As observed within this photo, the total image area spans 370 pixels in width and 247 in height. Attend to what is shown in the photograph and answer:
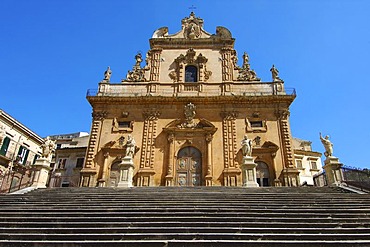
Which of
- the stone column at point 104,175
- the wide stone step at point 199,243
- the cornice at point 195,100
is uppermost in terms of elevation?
the cornice at point 195,100

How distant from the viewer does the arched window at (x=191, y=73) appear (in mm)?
21594

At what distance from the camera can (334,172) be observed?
13.4 metres

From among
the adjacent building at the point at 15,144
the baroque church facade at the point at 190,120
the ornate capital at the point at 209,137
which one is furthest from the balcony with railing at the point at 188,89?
the adjacent building at the point at 15,144

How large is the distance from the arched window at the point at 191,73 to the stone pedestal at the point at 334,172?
38.3 feet

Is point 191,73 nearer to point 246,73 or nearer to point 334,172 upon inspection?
point 246,73

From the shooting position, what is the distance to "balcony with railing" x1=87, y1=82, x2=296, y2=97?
798 inches

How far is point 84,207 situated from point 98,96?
13.3 meters

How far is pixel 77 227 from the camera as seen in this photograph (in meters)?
6.29

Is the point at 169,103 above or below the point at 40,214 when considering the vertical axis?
above

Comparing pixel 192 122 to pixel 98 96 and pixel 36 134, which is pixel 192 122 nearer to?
pixel 98 96

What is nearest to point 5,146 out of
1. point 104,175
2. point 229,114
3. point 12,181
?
point 12,181

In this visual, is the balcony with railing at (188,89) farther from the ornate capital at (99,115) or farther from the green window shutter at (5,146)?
the green window shutter at (5,146)

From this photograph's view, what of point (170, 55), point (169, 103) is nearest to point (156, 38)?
point (170, 55)

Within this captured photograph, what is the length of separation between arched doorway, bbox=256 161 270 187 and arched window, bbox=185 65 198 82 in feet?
27.7
